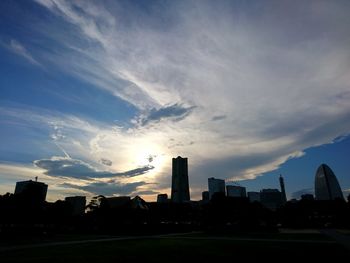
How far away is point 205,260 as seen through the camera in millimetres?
19281

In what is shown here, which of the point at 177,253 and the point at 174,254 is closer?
the point at 174,254

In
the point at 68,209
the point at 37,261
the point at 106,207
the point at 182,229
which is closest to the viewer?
the point at 37,261

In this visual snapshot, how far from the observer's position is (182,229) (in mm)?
67375

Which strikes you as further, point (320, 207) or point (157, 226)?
point (320, 207)

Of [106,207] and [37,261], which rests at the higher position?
[106,207]

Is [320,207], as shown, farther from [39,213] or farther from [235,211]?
[39,213]

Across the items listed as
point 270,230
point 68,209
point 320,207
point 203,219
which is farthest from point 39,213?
point 320,207

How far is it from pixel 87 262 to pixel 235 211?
76.4m

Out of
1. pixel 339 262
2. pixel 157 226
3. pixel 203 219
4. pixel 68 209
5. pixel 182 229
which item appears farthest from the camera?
pixel 68 209

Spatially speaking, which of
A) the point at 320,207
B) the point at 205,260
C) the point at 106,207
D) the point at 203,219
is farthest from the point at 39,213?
the point at 320,207

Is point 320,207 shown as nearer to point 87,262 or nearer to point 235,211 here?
point 235,211

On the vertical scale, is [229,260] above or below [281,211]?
below

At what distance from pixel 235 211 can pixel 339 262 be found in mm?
74180

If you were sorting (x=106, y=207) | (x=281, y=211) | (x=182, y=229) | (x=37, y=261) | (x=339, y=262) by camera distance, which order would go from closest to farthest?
(x=339, y=262), (x=37, y=261), (x=182, y=229), (x=106, y=207), (x=281, y=211)
